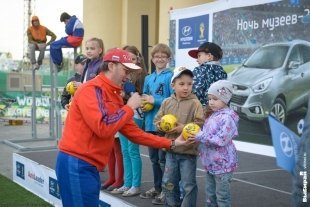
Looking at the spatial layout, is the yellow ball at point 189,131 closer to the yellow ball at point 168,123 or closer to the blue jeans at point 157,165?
the yellow ball at point 168,123

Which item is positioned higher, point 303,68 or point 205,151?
point 303,68

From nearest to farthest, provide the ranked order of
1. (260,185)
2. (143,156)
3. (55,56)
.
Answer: (260,185)
(55,56)
(143,156)

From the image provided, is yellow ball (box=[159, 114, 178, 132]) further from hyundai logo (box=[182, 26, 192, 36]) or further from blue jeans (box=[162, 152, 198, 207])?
hyundai logo (box=[182, 26, 192, 36])

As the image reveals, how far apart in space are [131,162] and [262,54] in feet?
12.2

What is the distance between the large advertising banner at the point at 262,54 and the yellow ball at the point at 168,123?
3.49 metres

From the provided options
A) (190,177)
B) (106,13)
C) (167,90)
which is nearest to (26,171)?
(167,90)

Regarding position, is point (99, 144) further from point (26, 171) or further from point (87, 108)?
point (26, 171)

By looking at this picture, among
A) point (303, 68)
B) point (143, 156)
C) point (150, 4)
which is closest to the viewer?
point (303, 68)

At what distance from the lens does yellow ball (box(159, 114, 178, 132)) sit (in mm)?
4086

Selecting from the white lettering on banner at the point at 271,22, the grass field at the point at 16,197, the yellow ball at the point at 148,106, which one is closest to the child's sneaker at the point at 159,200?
the yellow ball at the point at 148,106

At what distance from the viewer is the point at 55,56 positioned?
7.86 m

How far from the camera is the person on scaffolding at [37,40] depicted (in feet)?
32.7

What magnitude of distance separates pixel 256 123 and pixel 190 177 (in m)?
4.05

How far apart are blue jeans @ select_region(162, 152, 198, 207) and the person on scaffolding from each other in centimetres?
626
